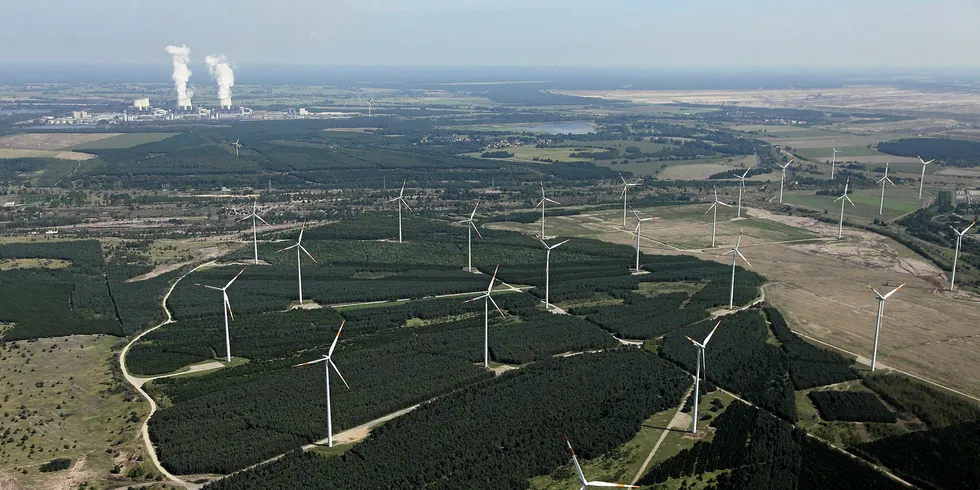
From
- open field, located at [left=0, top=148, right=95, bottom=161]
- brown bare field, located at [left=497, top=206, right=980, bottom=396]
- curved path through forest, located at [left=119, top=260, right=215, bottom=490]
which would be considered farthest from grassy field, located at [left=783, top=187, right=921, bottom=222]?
open field, located at [left=0, top=148, right=95, bottom=161]

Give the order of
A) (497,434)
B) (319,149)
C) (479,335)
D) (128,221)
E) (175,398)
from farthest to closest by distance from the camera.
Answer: (319,149) → (128,221) → (479,335) → (175,398) → (497,434)

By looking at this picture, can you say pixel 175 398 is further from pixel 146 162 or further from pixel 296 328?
pixel 146 162

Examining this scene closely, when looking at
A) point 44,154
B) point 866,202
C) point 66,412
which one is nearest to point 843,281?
point 866,202

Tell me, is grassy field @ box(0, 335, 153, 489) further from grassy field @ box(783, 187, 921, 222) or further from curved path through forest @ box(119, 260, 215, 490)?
grassy field @ box(783, 187, 921, 222)

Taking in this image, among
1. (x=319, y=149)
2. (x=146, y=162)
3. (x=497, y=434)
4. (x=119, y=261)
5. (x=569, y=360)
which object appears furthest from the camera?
(x=319, y=149)

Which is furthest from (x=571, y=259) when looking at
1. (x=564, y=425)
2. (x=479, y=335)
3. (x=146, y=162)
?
(x=146, y=162)

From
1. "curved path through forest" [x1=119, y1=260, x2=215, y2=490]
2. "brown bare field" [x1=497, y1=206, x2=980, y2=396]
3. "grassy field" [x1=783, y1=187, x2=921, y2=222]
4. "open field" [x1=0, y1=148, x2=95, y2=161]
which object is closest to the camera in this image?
"curved path through forest" [x1=119, y1=260, x2=215, y2=490]

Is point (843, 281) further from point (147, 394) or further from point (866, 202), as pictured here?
point (147, 394)
